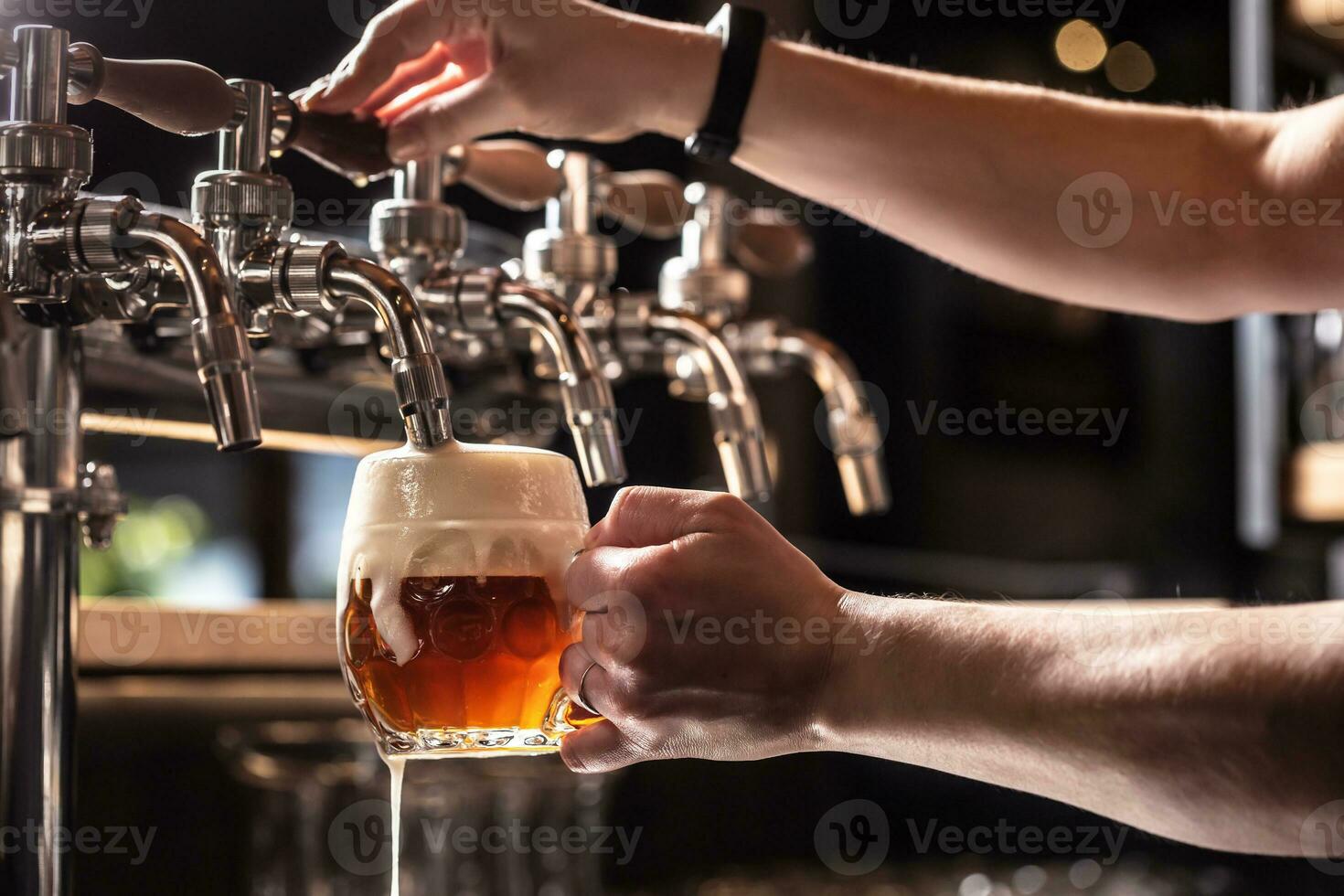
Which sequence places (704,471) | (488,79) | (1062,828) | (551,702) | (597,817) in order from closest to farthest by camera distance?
(551,702) → (488,79) → (597,817) → (704,471) → (1062,828)

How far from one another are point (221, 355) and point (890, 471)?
199 centimetres

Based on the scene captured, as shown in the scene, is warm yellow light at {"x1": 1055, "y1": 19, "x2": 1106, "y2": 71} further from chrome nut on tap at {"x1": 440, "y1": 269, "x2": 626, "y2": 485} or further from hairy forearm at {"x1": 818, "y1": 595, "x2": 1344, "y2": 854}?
hairy forearm at {"x1": 818, "y1": 595, "x2": 1344, "y2": 854}

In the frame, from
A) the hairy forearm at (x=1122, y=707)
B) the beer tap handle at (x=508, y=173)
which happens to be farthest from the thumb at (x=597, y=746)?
the beer tap handle at (x=508, y=173)

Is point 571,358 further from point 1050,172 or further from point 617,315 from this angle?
point 1050,172

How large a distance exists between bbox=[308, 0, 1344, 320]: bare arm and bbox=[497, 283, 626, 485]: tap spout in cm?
26

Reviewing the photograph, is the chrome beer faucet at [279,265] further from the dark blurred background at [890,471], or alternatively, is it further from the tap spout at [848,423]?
the tap spout at [848,423]

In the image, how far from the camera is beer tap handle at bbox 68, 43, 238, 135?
2.36 feet

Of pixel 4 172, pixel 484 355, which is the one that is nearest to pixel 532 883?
pixel 484 355

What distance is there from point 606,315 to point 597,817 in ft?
2.29

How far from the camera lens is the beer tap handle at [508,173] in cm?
105

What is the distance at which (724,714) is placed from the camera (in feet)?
2.36

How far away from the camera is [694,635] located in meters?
0.71

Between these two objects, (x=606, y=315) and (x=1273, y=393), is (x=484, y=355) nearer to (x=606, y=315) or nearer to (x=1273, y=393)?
(x=606, y=315)

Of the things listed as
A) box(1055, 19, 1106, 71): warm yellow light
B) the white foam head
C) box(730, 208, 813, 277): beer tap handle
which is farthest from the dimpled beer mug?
box(1055, 19, 1106, 71): warm yellow light
